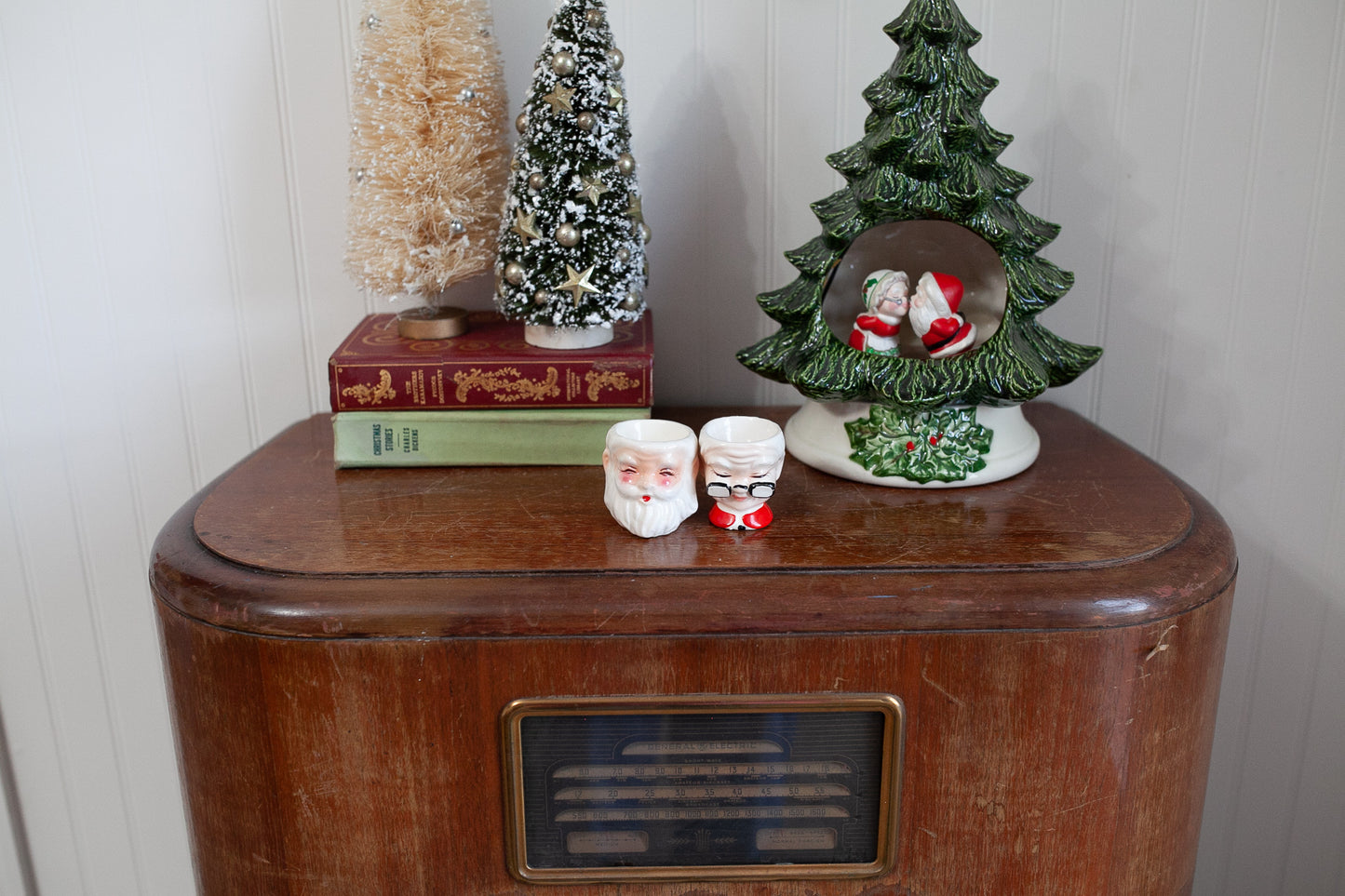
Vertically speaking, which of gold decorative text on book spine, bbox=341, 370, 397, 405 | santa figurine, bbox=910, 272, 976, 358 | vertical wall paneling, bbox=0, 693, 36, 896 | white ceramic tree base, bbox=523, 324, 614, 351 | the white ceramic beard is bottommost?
vertical wall paneling, bbox=0, 693, 36, 896

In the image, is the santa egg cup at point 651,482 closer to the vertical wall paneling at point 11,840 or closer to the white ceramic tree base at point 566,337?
the white ceramic tree base at point 566,337

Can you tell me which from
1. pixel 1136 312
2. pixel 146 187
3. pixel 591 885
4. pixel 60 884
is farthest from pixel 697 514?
pixel 60 884

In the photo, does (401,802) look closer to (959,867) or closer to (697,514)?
(697,514)

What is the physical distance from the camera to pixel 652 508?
776 mm

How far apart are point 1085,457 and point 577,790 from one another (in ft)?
1.87

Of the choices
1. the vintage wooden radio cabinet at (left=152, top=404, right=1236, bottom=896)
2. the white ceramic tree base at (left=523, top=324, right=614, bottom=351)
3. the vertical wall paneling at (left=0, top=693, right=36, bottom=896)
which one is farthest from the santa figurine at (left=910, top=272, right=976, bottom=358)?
the vertical wall paneling at (left=0, top=693, right=36, bottom=896)

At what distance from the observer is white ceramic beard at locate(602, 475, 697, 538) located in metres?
0.78

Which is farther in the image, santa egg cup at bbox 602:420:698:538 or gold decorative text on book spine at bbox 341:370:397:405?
gold decorative text on book spine at bbox 341:370:397:405

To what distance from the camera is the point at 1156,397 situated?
1.15 m

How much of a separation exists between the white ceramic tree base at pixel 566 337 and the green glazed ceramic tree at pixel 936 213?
20 cm

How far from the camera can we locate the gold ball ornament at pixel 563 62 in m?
0.89

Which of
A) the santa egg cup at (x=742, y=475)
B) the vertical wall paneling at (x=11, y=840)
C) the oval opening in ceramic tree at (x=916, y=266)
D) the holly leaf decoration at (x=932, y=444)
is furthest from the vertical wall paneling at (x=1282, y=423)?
the vertical wall paneling at (x=11, y=840)

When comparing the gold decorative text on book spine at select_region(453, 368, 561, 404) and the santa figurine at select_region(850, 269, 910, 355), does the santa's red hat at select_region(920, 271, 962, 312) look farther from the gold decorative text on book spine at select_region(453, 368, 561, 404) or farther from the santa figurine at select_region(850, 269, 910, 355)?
the gold decorative text on book spine at select_region(453, 368, 561, 404)

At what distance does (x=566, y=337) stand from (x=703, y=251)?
24 cm
